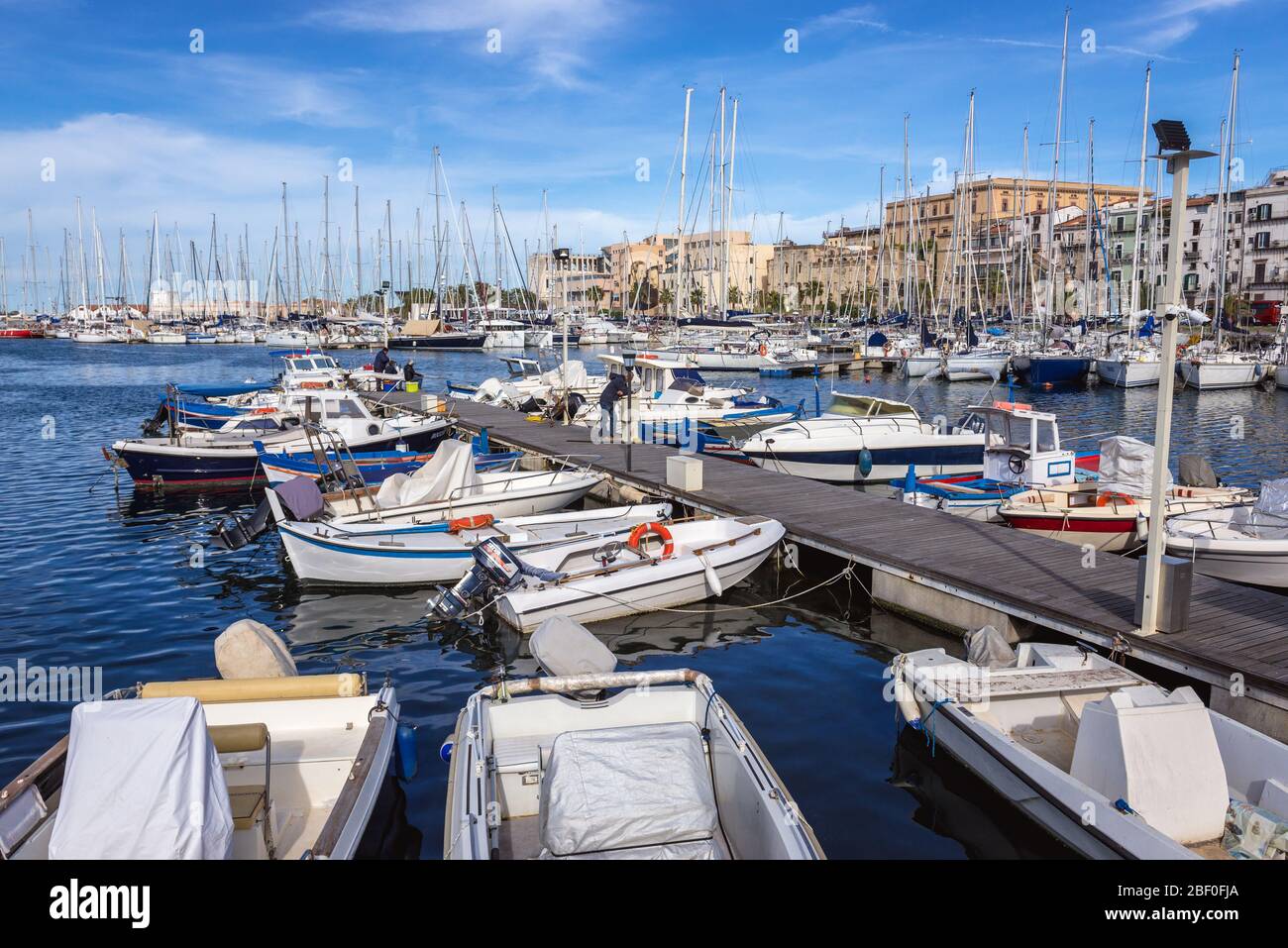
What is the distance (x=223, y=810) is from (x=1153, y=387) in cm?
5554

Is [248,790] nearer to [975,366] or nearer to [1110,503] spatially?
[1110,503]

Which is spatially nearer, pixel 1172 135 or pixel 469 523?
pixel 1172 135

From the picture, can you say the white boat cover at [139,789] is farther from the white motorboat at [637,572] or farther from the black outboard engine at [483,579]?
the black outboard engine at [483,579]

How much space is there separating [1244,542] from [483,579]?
1073 cm

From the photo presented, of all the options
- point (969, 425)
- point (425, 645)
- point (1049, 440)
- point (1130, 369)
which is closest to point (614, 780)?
point (425, 645)

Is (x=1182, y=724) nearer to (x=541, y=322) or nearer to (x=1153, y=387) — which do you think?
(x=1153, y=387)

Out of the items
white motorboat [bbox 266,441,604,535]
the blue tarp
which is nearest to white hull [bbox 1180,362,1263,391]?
white motorboat [bbox 266,441,604,535]

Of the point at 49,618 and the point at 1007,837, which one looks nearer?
the point at 1007,837

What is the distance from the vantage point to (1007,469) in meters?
17.0

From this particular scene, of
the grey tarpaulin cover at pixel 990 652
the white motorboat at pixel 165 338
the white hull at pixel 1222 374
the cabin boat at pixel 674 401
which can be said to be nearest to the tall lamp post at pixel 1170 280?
the grey tarpaulin cover at pixel 990 652

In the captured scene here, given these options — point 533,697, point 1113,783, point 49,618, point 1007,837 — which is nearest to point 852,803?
point 1007,837

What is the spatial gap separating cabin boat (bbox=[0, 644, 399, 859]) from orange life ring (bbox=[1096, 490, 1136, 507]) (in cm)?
1197

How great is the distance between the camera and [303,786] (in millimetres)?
7207

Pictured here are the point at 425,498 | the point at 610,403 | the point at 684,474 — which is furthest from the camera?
the point at 610,403
